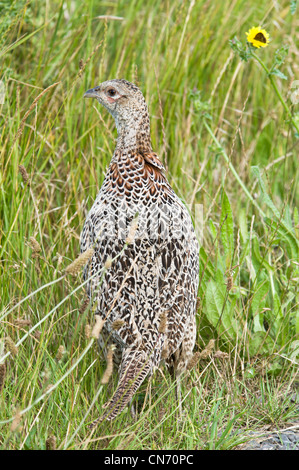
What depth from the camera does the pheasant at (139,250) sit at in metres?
3.11

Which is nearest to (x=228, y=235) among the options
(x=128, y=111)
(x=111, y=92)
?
(x=128, y=111)

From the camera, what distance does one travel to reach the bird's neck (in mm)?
3244

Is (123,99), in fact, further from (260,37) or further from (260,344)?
(260,344)

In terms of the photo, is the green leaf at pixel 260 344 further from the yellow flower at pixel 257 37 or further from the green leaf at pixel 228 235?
the yellow flower at pixel 257 37

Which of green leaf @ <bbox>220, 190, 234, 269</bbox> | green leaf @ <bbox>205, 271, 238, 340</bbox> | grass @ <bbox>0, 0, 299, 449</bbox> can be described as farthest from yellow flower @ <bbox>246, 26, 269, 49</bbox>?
green leaf @ <bbox>205, 271, 238, 340</bbox>

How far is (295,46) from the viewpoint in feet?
18.3

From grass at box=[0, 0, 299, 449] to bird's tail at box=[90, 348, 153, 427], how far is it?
110 millimetres

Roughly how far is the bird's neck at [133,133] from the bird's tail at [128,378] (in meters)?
1.02

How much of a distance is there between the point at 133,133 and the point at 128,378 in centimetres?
122

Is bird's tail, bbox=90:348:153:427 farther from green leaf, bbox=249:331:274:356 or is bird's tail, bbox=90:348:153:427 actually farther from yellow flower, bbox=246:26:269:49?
yellow flower, bbox=246:26:269:49

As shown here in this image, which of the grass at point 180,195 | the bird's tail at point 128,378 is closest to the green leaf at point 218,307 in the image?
the grass at point 180,195

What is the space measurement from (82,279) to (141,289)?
0.67 meters

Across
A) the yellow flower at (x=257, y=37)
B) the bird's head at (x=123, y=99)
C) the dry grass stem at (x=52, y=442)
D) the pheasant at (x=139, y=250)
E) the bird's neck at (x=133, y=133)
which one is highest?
the yellow flower at (x=257, y=37)

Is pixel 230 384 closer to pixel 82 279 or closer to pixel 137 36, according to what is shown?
pixel 82 279
